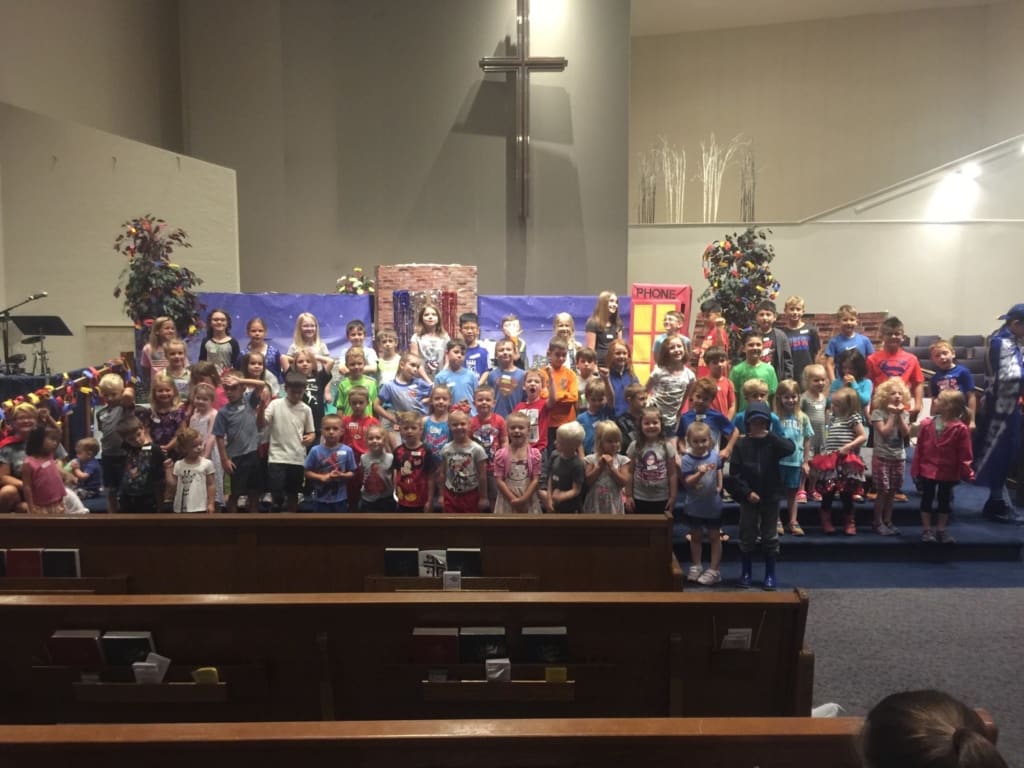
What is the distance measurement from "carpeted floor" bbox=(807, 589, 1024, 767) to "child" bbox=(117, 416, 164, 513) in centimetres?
370

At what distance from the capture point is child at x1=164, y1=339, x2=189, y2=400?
5.45 metres

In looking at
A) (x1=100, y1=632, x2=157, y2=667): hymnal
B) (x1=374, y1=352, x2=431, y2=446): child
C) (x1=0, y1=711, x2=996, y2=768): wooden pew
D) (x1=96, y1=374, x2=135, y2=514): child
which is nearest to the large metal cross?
(x1=374, y1=352, x2=431, y2=446): child

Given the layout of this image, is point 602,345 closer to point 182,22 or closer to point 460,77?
point 460,77

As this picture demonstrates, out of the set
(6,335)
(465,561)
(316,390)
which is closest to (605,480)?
(465,561)

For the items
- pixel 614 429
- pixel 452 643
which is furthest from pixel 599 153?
pixel 452 643

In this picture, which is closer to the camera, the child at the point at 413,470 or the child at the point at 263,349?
the child at the point at 413,470

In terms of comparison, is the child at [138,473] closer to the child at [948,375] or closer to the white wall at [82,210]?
the white wall at [82,210]

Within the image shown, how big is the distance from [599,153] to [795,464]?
225 inches

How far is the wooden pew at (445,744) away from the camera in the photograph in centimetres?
167

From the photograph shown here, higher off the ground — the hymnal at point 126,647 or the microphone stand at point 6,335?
the microphone stand at point 6,335

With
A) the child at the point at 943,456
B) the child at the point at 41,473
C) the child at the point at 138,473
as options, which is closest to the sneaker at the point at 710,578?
the child at the point at 943,456

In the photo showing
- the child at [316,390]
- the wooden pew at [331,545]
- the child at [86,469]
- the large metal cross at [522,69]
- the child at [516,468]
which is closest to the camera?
the wooden pew at [331,545]

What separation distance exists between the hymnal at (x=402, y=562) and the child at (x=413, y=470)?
1327 mm

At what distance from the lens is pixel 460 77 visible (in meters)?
9.66
